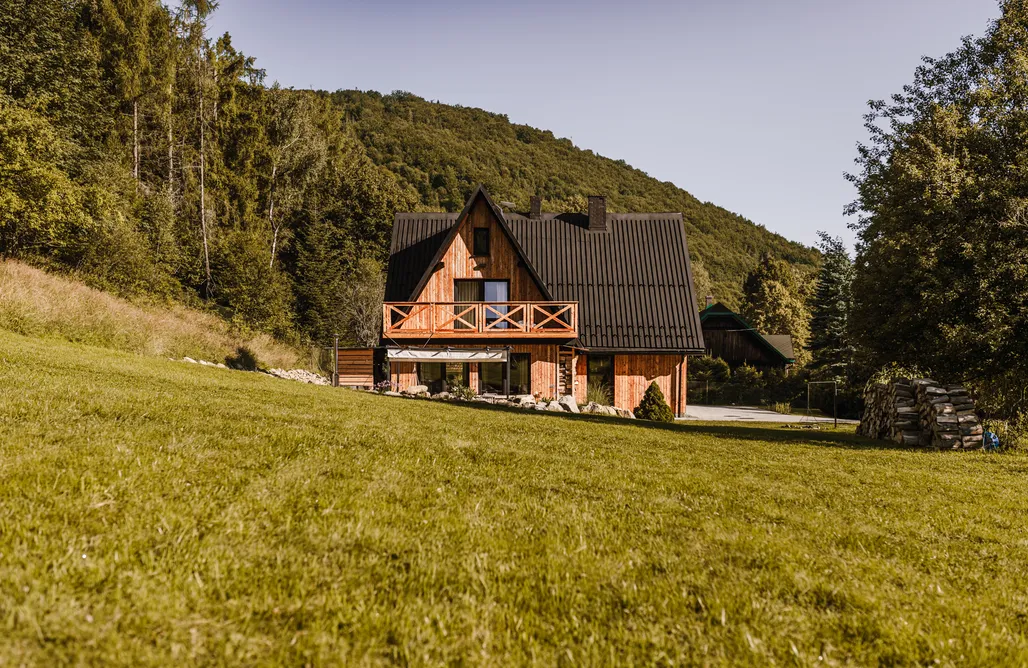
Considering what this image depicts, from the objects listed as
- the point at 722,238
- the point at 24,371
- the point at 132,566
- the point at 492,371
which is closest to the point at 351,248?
the point at 492,371

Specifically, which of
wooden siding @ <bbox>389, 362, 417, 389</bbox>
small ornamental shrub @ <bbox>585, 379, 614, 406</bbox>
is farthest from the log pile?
wooden siding @ <bbox>389, 362, 417, 389</bbox>

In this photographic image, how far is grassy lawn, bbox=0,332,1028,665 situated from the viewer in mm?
3186

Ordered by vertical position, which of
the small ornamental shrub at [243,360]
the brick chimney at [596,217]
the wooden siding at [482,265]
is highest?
the brick chimney at [596,217]

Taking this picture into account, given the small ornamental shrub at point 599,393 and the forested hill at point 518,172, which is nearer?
the small ornamental shrub at point 599,393

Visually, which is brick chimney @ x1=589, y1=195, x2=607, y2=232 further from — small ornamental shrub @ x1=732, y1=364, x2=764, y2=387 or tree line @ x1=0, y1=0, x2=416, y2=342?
tree line @ x1=0, y1=0, x2=416, y2=342

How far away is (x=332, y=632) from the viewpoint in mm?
3201

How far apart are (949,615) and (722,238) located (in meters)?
110

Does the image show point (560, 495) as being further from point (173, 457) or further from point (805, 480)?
point (805, 480)

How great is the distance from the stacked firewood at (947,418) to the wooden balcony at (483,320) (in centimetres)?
1240

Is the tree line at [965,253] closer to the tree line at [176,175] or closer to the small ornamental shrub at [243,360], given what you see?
the small ornamental shrub at [243,360]

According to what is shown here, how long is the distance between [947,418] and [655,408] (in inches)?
373

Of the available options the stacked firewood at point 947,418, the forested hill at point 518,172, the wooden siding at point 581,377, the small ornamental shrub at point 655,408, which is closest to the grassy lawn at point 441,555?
the stacked firewood at point 947,418

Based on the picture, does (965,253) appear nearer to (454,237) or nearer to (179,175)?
(454,237)

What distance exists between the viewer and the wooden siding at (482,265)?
26203 mm
